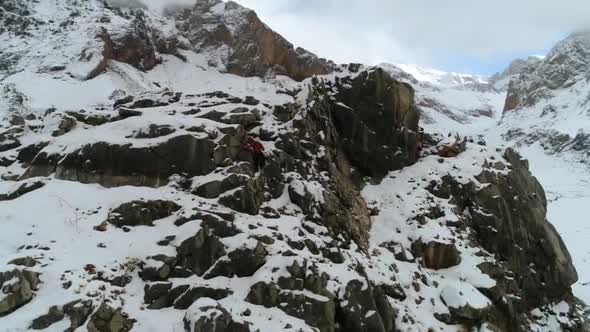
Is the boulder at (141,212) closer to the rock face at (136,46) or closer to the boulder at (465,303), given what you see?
the boulder at (465,303)

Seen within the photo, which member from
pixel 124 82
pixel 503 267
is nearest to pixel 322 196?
pixel 503 267

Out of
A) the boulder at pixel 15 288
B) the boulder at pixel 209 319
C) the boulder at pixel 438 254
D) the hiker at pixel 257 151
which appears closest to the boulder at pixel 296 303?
the boulder at pixel 209 319

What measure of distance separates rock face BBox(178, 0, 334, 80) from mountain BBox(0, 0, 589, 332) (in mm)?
23407

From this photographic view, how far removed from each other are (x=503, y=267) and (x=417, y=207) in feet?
13.6

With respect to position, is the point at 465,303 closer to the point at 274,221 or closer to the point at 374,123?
the point at 274,221

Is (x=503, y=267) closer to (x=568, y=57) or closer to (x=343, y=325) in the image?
(x=343, y=325)

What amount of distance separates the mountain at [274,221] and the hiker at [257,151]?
A: 54 millimetres

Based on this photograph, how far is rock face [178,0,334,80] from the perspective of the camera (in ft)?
161

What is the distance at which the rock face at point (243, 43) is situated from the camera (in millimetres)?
49053

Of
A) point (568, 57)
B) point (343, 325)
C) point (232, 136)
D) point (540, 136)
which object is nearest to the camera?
point (343, 325)

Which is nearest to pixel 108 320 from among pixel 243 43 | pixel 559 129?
pixel 243 43

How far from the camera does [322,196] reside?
17.3 metres

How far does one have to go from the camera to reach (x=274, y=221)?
50.1 ft

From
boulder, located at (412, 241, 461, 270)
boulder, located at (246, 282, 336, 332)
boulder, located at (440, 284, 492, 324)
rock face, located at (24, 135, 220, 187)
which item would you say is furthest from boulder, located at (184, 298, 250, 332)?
boulder, located at (412, 241, 461, 270)
